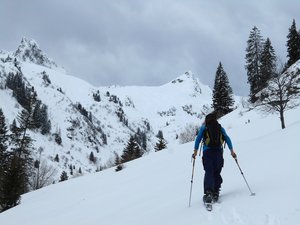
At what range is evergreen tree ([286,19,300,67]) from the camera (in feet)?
155

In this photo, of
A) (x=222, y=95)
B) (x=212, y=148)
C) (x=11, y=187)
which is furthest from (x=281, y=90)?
(x=222, y=95)

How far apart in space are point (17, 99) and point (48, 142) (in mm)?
35970

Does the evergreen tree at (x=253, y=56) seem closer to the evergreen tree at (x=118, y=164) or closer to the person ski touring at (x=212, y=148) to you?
the evergreen tree at (x=118, y=164)

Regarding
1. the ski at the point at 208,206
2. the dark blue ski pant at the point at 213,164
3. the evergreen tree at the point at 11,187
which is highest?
the evergreen tree at the point at 11,187

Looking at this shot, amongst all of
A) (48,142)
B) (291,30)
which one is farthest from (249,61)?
(48,142)

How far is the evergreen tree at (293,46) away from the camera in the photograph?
47.4 meters

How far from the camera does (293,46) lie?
4766 centimetres

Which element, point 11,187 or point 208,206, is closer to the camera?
point 208,206

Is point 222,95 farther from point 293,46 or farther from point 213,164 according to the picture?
point 213,164

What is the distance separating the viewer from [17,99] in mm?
199625

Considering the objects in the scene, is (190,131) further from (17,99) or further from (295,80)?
(17,99)

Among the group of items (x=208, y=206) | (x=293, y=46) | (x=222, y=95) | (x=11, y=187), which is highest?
(x=293, y=46)

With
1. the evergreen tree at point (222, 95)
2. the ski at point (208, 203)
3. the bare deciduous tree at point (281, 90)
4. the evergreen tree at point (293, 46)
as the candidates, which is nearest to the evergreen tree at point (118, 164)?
the bare deciduous tree at point (281, 90)

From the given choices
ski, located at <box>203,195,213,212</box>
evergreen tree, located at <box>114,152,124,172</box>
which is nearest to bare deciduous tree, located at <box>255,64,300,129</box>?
evergreen tree, located at <box>114,152,124,172</box>
